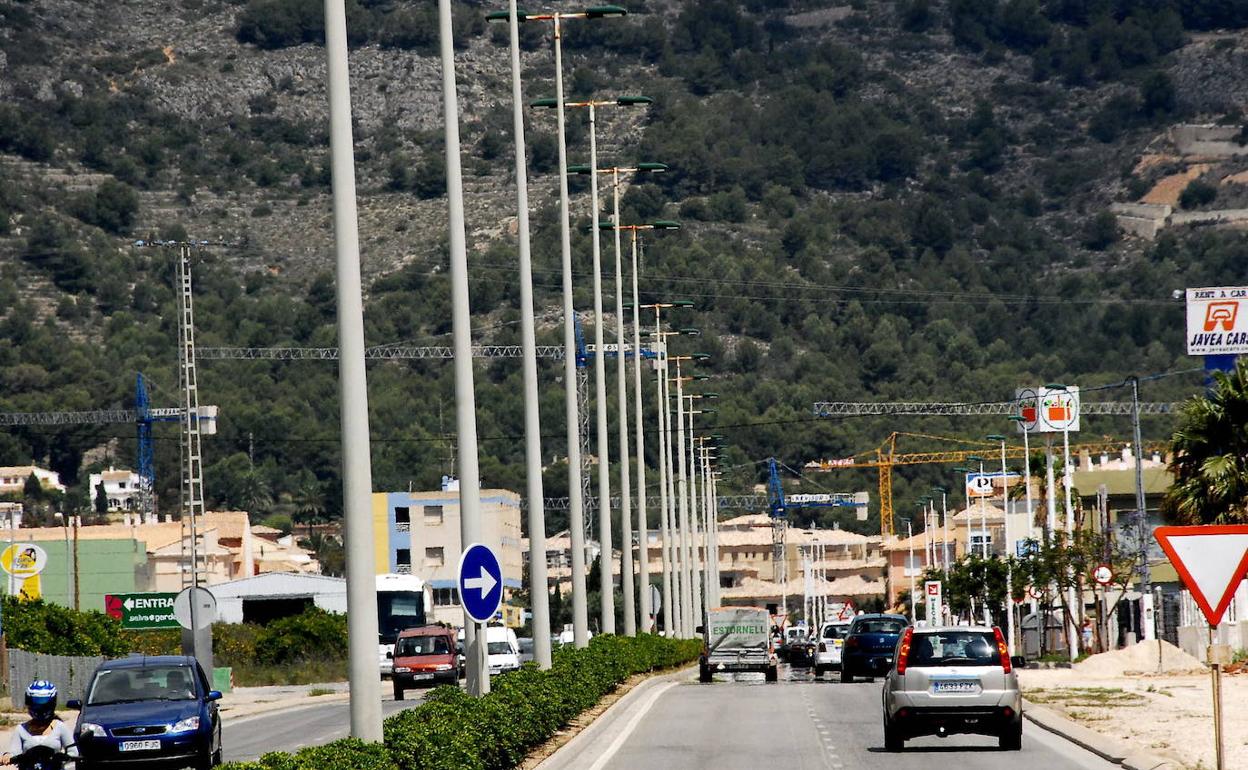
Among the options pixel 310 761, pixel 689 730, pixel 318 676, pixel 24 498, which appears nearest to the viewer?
pixel 310 761

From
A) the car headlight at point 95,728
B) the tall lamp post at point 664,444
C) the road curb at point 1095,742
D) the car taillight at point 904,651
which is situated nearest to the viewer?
the road curb at point 1095,742

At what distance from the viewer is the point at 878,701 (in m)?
44.3

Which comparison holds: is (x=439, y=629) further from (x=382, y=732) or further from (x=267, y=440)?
(x=267, y=440)

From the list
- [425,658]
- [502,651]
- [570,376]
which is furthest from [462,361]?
[502,651]

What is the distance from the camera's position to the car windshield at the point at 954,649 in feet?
97.5

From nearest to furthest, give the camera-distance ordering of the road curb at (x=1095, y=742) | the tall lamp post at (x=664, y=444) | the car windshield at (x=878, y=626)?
the road curb at (x=1095, y=742) → the car windshield at (x=878, y=626) → the tall lamp post at (x=664, y=444)

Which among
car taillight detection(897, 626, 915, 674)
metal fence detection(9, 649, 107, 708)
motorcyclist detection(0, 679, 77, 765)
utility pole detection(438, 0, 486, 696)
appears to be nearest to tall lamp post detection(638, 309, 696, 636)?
metal fence detection(9, 649, 107, 708)

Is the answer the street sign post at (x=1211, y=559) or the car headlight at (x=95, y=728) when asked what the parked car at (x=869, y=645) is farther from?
the street sign post at (x=1211, y=559)

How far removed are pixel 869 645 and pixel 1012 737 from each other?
27.6 metres

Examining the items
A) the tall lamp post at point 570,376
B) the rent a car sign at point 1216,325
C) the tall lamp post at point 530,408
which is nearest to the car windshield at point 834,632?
the rent a car sign at point 1216,325

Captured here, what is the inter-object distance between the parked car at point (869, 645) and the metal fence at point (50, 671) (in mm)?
18645

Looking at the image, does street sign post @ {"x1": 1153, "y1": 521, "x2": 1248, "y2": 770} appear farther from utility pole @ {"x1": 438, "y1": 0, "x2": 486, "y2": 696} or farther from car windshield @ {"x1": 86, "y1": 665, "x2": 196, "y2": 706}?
car windshield @ {"x1": 86, "y1": 665, "x2": 196, "y2": 706}

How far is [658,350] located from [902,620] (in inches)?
769

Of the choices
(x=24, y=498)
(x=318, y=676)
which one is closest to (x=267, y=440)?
(x=24, y=498)
